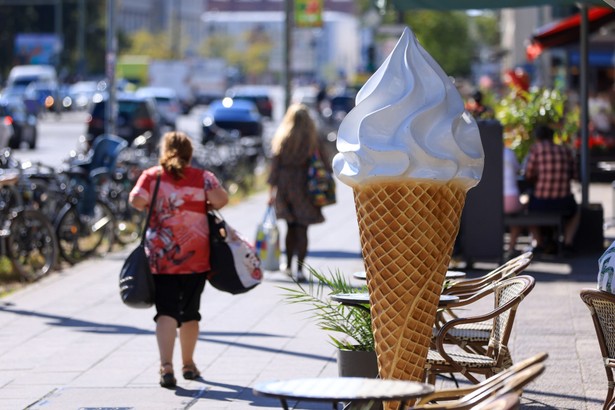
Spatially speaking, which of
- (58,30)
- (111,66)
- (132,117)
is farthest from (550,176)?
(58,30)

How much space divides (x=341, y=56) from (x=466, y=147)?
501ft

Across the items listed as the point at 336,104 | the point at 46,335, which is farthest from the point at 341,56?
the point at 46,335

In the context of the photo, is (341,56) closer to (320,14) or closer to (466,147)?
(320,14)

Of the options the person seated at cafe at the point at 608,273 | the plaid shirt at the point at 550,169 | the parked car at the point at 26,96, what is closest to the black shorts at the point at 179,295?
the person seated at cafe at the point at 608,273

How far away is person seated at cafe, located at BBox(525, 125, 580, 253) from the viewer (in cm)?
1400

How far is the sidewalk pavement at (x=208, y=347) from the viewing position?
7855 millimetres

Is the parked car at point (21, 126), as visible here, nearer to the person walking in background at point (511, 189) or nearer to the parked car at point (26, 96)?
the parked car at point (26, 96)

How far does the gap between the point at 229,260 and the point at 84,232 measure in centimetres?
687

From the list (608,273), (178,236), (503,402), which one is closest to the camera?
(503,402)

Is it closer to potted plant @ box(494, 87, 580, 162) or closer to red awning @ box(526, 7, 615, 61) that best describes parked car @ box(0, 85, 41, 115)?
red awning @ box(526, 7, 615, 61)

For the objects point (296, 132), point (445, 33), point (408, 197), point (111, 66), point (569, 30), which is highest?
point (569, 30)

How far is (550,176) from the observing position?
14016 mm

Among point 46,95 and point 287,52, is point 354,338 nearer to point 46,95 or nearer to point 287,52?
point 287,52

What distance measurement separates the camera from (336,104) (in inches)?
2047
